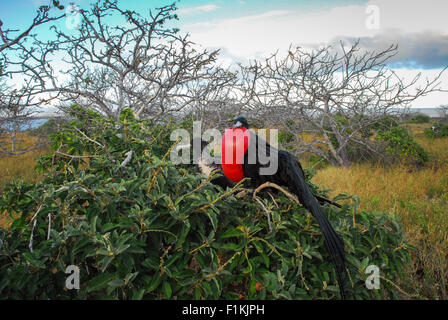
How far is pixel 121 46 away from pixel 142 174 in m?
2.37

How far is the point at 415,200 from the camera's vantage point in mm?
3404

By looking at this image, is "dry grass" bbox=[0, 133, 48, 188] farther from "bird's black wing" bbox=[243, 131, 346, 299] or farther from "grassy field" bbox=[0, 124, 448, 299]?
"bird's black wing" bbox=[243, 131, 346, 299]

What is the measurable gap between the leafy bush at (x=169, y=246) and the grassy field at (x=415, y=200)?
1.15 feet

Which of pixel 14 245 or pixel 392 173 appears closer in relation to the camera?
pixel 14 245

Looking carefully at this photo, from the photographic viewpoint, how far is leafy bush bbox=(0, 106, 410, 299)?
95 centimetres

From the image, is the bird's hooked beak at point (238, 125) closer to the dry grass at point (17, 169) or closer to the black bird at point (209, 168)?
the black bird at point (209, 168)

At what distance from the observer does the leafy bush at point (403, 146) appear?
5.12 m

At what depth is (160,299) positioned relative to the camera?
994 mm

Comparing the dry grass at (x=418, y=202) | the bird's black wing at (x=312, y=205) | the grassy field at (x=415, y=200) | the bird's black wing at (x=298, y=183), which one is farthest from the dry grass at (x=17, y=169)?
the dry grass at (x=418, y=202)

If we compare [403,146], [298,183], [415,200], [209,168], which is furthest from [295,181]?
[403,146]

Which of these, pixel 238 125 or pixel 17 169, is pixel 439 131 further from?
pixel 17 169

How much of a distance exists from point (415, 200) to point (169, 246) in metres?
3.69
